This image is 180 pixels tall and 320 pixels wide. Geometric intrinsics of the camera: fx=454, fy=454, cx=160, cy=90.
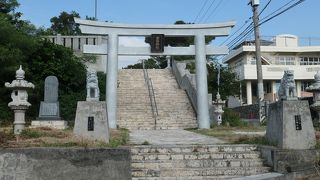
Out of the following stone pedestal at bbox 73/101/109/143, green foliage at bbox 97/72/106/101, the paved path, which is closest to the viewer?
stone pedestal at bbox 73/101/109/143

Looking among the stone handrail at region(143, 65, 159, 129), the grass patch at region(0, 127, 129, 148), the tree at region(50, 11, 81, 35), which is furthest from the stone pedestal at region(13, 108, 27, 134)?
the tree at region(50, 11, 81, 35)

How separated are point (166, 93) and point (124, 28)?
769 cm

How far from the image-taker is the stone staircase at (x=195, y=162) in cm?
1036

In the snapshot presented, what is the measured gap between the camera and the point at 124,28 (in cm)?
2142

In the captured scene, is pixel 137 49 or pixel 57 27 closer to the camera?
pixel 137 49

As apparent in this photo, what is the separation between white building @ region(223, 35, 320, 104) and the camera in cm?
4850

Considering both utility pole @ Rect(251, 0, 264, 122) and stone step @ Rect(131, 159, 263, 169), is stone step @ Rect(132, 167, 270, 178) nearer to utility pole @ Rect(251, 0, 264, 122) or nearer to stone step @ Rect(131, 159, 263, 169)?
stone step @ Rect(131, 159, 263, 169)

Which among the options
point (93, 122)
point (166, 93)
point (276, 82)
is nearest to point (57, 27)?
point (276, 82)

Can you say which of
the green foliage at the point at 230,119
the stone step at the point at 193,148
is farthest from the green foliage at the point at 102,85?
the stone step at the point at 193,148

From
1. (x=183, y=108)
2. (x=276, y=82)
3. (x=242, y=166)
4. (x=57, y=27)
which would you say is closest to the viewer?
(x=242, y=166)

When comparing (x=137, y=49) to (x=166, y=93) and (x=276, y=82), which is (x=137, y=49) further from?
(x=276, y=82)

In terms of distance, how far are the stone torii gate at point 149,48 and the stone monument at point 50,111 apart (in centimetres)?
237

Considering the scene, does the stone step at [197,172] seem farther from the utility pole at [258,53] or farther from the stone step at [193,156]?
the utility pole at [258,53]

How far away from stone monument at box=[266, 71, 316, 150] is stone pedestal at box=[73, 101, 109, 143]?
15.0ft
